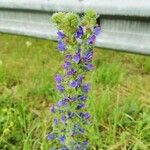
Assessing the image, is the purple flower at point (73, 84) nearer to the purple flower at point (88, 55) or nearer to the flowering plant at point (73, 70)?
the flowering plant at point (73, 70)

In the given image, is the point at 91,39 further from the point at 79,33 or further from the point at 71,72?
the point at 71,72

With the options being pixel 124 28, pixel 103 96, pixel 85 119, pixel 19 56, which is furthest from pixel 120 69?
pixel 85 119

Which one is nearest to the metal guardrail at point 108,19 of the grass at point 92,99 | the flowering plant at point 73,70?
the grass at point 92,99

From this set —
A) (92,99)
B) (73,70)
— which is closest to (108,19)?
(92,99)

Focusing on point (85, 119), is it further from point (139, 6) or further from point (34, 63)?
point (34, 63)

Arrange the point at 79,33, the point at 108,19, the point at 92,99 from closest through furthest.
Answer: the point at 79,33 → the point at 92,99 → the point at 108,19

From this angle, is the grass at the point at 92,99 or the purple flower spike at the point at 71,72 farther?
the grass at the point at 92,99
